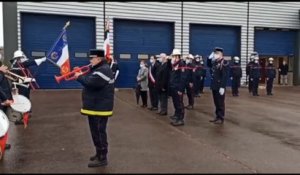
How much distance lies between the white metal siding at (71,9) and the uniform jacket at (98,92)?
16.2 m

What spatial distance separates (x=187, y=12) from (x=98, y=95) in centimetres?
1968

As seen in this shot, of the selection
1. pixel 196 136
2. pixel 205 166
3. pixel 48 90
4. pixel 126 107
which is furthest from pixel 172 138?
pixel 48 90

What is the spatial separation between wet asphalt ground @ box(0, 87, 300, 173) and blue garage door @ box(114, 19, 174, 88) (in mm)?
11373

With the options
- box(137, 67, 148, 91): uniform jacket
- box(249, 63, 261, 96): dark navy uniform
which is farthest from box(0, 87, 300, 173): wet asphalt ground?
box(249, 63, 261, 96): dark navy uniform

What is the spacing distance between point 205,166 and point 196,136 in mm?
2619

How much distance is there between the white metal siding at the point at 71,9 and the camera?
22031 mm

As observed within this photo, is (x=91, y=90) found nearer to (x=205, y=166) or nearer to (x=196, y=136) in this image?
(x=205, y=166)

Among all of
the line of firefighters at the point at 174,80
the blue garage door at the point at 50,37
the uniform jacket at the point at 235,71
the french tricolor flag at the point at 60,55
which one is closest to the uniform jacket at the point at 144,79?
the line of firefighters at the point at 174,80

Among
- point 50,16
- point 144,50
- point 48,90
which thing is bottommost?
point 48,90

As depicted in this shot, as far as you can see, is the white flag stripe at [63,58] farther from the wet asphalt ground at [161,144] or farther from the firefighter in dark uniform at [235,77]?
the firefighter in dark uniform at [235,77]

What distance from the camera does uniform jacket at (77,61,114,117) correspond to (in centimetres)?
646

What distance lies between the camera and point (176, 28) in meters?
25.4

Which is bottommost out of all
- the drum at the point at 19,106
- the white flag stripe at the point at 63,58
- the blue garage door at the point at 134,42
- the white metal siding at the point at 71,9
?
the drum at the point at 19,106

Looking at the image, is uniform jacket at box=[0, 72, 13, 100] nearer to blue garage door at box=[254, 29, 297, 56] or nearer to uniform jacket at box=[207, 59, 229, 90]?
uniform jacket at box=[207, 59, 229, 90]
